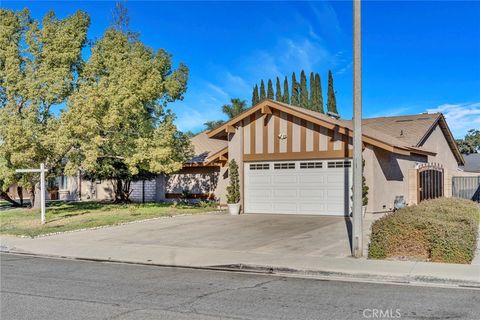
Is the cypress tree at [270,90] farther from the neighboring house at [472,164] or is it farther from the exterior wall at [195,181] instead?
the exterior wall at [195,181]

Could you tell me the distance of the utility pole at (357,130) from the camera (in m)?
11.0

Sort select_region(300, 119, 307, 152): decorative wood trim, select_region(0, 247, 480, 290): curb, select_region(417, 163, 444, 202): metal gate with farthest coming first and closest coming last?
select_region(417, 163, 444, 202): metal gate → select_region(300, 119, 307, 152): decorative wood trim → select_region(0, 247, 480, 290): curb

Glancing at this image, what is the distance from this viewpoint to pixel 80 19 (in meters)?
24.6

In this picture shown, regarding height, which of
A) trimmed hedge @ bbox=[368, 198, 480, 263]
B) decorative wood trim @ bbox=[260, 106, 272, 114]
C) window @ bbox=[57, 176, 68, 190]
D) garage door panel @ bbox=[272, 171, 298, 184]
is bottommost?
trimmed hedge @ bbox=[368, 198, 480, 263]

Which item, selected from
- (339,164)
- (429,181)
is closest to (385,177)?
(339,164)

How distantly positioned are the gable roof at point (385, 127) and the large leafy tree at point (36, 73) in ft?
25.1

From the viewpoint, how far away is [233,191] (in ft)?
73.4

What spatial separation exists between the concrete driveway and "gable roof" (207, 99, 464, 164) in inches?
148

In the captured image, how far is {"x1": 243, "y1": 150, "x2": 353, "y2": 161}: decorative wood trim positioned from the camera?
2031 centimetres

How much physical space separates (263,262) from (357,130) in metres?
3.72

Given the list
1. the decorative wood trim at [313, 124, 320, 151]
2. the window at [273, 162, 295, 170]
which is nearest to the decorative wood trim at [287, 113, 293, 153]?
the window at [273, 162, 295, 170]

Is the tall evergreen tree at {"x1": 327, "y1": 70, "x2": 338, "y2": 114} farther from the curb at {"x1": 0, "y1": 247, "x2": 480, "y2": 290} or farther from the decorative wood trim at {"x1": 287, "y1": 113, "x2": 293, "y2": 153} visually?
the curb at {"x1": 0, "y1": 247, "x2": 480, "y2": 290}

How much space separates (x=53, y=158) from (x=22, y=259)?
11.7 metres

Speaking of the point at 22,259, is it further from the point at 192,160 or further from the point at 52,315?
the point at 192,160
